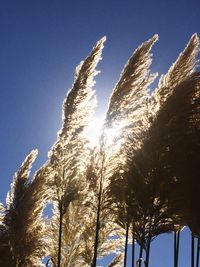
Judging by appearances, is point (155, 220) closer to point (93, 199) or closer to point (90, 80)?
point (93, 199)

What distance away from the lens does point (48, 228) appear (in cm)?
834

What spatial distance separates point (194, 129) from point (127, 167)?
109 cm

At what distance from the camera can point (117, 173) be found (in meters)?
7.05

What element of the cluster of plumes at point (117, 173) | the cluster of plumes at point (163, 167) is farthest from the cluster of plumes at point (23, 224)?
the cluster of plumes at point (163, 167)

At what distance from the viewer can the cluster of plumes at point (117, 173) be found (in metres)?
6.35

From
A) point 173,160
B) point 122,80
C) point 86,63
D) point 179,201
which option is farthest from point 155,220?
point 86,63

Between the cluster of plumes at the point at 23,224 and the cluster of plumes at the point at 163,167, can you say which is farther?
the cluster of plumes at the point at 23,224

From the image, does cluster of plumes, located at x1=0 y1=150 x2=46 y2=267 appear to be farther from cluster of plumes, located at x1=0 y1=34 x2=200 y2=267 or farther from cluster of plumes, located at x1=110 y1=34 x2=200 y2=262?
cluster of plumes, located at x1=110 y1=34 x2=200 y2=262

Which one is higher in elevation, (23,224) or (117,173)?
(117,173)

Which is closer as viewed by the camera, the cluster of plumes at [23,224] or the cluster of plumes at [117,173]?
the cluster of plumes at [117,173]

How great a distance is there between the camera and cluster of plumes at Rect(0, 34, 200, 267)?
20.8 ft

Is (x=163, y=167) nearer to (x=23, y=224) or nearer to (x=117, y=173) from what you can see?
(x=117, y=173)

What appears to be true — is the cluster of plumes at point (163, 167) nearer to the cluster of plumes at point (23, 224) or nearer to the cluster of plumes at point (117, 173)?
the cluster of plumes at point (117, 173)

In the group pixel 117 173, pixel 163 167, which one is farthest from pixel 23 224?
pixel 163 167
